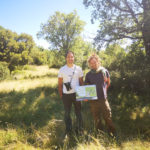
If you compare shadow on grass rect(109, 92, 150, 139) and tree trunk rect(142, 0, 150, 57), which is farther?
tree trunk rect(142, 0, 150, 57)

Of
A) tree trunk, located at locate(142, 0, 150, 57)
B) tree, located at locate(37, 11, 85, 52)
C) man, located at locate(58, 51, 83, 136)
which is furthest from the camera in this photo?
tree, located at locate(37, 11, 85, 52)

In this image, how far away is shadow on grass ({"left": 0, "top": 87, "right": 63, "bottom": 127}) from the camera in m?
4.92

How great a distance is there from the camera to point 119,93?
6902 mm

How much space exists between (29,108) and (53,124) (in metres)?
1.92

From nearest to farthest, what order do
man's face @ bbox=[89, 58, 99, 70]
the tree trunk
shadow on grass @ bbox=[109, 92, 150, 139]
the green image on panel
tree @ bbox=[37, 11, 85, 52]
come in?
the green image on panel → man's face @ bbox=[89, 58, 99, 70] → shadow on grass @ bbox=[109, 92, 150, 139] → the tree trunk → tree @ bbox=[37, 11, 85, 52]

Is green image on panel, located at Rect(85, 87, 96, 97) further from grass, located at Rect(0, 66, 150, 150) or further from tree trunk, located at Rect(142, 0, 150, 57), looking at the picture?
tree trunk, located at Rect(142, 0, 150, 57)

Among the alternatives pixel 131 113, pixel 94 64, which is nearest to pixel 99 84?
pixel 94 64

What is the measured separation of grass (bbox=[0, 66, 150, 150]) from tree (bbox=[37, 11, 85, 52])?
13.8m

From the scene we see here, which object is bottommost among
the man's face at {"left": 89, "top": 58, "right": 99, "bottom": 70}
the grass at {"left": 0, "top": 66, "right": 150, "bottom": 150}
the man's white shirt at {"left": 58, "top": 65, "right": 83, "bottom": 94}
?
the grass at {"left": 0, "top": 66, "right": 150, "bottom": 150}

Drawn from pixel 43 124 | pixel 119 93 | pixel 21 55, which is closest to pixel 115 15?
pixel 119 93

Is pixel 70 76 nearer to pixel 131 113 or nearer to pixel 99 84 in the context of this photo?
pixel 99 84

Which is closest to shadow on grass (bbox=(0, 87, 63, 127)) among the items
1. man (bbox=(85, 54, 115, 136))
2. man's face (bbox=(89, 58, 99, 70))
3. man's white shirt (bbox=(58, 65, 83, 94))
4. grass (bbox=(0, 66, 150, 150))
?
grass (bbox=(0, 66, 150, 150))

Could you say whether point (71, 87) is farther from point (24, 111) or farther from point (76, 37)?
point (76, 37)

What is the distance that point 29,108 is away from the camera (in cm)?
571
